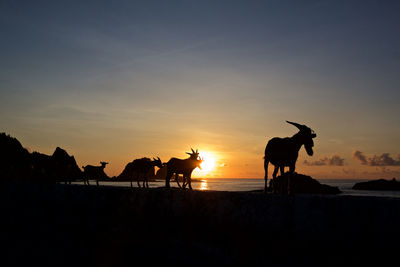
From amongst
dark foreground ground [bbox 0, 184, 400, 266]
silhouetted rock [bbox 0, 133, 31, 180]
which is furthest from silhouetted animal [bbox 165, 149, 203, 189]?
silhouetted rock [bbox 0, 133, 31, 180]

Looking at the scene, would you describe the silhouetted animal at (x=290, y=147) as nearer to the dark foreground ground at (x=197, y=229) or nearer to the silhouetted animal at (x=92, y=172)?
the dark foreground ground at (x=197, y=229)

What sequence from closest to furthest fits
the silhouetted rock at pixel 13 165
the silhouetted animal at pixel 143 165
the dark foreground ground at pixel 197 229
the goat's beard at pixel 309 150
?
1. the dark foreground ground at pixel 197 229
2. the goat's beard at pixel 309 150
3. the silhouetted animal at pixel 143 165
4. the silhouetted rock at pixel 13 165

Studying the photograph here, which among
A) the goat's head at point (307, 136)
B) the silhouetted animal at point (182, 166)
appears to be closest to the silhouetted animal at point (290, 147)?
the goat's head at point (307, 136)

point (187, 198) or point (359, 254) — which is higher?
point (187, 198)

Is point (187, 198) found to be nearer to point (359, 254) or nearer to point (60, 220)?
point (359, 254)

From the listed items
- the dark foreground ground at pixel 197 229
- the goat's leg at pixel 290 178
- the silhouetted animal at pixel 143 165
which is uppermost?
the silhouetted animal at pixel 143 165

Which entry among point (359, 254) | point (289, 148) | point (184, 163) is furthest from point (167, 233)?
point (184, 163)

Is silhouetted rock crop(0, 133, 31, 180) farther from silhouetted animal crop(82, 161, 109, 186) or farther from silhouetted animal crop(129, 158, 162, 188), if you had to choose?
silhouetted animal crop(129, 158, 162, 188)

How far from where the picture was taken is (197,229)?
17.0 ft

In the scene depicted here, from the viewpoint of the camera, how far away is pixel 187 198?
5516 mm

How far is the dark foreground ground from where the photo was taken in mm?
3926

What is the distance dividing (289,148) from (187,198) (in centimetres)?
503

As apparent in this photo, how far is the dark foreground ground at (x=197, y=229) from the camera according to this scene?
3.93m

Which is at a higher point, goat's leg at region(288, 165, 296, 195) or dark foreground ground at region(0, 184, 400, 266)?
goat's leg at region(288, 165, 296, 195)
